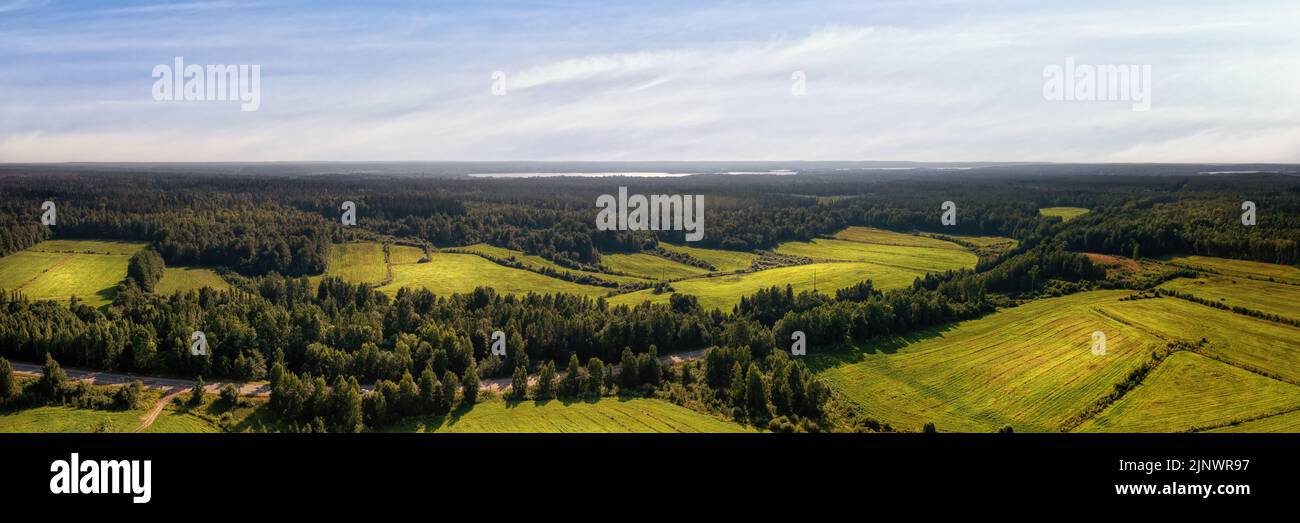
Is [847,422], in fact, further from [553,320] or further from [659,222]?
[659,222]

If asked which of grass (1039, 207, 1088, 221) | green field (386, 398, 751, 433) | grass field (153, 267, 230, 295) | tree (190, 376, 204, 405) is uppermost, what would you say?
grass (1039, 207, 1088, 221)

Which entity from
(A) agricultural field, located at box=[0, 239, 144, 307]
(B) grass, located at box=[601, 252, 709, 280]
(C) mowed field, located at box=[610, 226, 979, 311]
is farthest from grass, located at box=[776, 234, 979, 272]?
(A) agricultural field, located at box=[0, 239, 144, 307]

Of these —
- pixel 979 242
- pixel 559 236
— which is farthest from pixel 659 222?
pixel 979 242

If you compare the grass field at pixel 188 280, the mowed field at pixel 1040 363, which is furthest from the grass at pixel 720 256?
the grass field at pixel 188 280

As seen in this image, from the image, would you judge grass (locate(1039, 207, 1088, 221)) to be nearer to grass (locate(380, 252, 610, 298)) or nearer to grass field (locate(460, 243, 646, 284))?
grass field (locate(460, 243, 646, 284))

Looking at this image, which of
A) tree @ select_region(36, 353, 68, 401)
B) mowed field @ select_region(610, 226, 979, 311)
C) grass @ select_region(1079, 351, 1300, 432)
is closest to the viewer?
grass @ select_region(1079, 351, 1300, 432)
